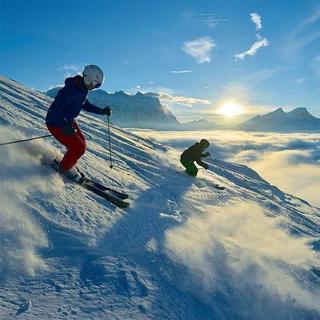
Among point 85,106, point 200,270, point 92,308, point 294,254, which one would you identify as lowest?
point 92,308

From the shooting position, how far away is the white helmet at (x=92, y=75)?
8875 millimetres

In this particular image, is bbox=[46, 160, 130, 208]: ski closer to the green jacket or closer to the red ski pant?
the red ski pant

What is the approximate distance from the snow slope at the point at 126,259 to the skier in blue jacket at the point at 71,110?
634 mm

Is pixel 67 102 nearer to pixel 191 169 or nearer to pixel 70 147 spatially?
pixel 70 147

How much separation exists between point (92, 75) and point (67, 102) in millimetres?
874

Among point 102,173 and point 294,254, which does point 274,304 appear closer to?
point 294,254

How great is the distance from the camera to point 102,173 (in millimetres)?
11188

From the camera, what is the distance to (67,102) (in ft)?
28.7

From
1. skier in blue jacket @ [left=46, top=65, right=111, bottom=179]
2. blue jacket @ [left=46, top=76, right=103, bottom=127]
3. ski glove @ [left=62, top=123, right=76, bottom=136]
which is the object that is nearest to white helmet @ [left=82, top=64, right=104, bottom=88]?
skier in blue jacket @ [left=46, top=65, right=111, bottom=179]

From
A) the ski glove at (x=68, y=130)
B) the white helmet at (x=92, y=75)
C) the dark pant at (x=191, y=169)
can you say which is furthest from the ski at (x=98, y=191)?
the dark pant at (x=191, y=169)

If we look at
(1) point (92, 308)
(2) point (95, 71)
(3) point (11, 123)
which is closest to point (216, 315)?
(1) point (92, 308)

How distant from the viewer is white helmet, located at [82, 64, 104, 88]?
349 inches

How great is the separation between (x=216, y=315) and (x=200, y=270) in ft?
3.40

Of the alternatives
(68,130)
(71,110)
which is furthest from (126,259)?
(71,110)
